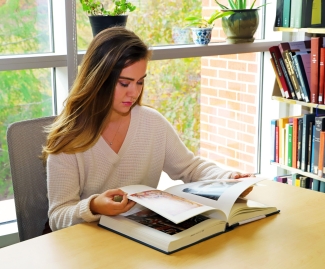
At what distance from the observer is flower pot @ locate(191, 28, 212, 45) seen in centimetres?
299

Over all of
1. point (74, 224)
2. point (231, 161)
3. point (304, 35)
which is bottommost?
point (231, 161)

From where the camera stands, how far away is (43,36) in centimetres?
261

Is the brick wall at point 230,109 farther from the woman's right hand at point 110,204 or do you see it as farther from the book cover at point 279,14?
the woman's right hand at point 110,204

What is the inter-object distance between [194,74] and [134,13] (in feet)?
1.85

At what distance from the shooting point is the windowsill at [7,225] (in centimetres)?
260

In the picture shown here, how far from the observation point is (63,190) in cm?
174

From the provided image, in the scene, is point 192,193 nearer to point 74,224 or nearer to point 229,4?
point 74,224

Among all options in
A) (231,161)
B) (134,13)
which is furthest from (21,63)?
(231,161)

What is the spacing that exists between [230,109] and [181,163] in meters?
1.47

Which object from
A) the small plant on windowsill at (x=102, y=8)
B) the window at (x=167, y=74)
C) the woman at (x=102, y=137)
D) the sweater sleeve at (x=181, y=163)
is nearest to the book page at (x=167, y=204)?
the woman at (x=102, y=137)

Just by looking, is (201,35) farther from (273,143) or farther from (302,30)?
(273,143)

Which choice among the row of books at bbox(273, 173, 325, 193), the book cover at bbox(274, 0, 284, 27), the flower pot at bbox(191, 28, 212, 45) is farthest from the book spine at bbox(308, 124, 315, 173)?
the flower pot at bbox(191, 28, 212, 45)

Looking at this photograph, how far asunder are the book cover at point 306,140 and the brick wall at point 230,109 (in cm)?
54

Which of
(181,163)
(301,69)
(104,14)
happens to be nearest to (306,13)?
(301,69)
